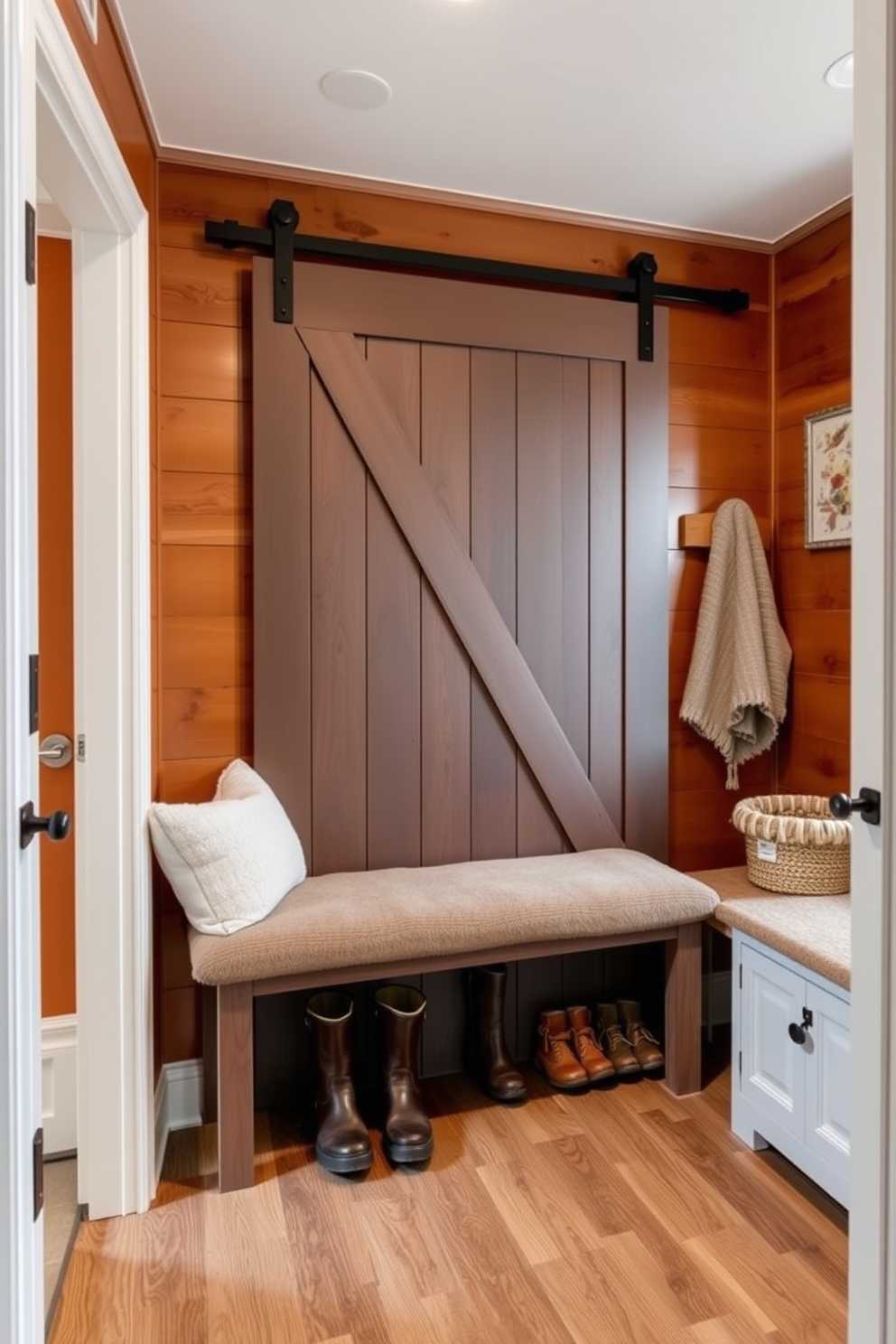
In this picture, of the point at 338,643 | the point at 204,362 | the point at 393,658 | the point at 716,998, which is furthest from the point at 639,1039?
the point at 204,362

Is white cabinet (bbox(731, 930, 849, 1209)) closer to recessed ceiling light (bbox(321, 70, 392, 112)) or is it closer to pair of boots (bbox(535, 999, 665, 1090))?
pair of boots (bbox(535, 999, 665, 1090))

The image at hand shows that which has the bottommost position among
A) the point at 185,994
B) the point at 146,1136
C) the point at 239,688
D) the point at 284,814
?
the point at 146,1136

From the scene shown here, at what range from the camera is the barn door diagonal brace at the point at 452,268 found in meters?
2.25

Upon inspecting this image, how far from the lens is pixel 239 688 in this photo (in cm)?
232

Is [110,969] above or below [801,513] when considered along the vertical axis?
below

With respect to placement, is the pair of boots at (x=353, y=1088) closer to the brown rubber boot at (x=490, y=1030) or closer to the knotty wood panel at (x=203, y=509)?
the brown rubber boot at (x=490, y=1030)

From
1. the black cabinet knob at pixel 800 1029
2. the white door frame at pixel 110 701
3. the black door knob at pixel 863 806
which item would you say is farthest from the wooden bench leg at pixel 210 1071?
the black door knob at pixel 863 806

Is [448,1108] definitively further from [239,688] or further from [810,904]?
[239,688]

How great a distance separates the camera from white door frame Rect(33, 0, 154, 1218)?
1.83m

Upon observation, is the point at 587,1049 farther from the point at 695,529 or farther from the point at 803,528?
the point at 803,528

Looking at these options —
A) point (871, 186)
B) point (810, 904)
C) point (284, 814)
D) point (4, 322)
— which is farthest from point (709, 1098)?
point (4, 322)

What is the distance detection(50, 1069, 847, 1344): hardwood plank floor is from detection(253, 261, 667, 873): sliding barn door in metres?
0.76

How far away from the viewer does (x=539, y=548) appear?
253 centimetres

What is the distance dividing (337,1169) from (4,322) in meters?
1.83
